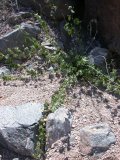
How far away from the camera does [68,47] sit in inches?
170

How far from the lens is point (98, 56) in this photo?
4.02 metres

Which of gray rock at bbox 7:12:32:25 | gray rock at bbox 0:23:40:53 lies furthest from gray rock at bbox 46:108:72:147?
gray rock at bbox 7:12:32:25

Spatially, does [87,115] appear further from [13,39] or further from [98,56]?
[13,39]

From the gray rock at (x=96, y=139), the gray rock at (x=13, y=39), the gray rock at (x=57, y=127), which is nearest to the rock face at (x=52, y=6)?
the gray rock at (x=13, y=39)

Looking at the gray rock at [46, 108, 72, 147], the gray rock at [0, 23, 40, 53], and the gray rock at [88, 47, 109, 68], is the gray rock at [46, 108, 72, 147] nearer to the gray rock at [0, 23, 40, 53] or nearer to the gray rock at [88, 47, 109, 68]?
the gray rock at [88, 47, 109, 68]

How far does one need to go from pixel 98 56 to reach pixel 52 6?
79cm

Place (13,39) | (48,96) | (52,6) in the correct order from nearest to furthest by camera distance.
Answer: (48,96) < (13,39) < (52,6)

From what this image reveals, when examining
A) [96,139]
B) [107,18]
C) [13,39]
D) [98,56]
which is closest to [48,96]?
[96,139]

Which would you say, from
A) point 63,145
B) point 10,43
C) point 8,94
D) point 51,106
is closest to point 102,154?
point 63,145

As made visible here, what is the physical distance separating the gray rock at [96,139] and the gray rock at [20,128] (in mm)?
383

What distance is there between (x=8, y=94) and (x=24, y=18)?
111 cm

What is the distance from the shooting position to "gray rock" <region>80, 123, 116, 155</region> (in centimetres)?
301

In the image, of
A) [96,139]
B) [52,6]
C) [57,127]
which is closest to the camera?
[96,139]

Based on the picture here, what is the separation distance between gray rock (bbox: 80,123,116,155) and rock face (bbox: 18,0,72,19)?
169 centimetres
